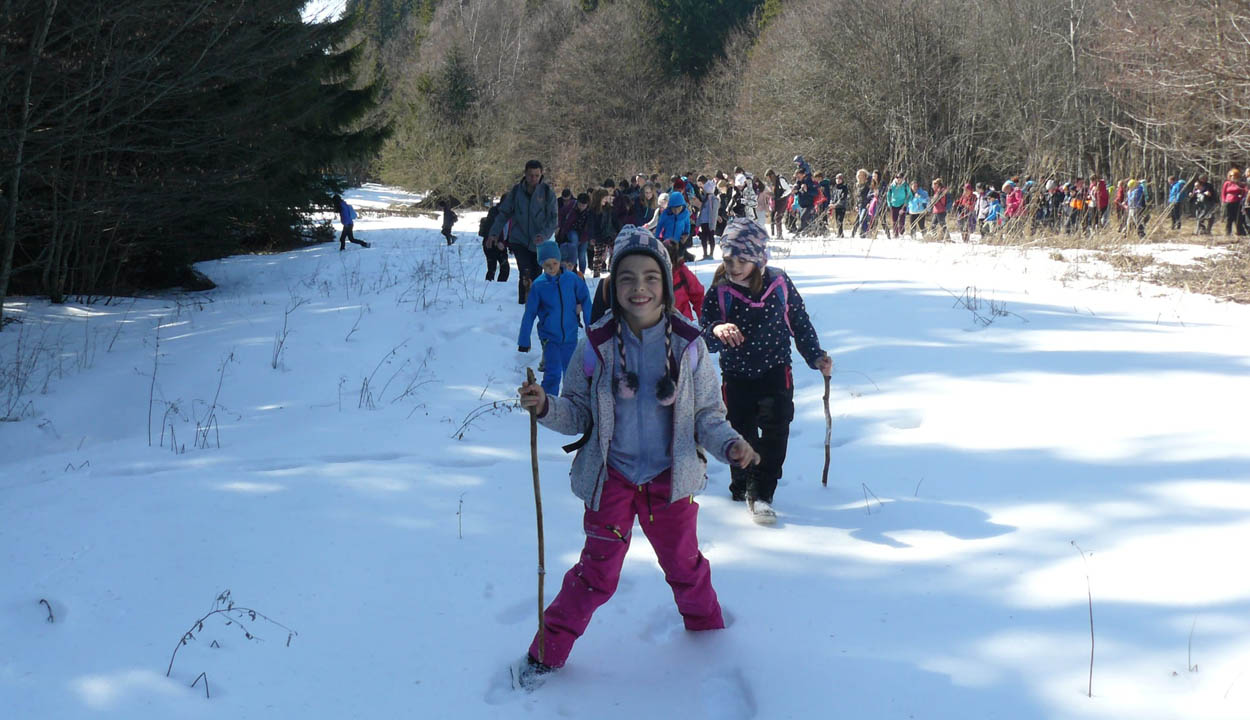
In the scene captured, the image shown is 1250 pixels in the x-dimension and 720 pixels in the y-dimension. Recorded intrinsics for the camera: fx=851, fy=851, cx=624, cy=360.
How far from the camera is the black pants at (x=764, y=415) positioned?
15.4ft

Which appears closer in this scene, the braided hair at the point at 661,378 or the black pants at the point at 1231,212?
the braided hair at the point at 661,378

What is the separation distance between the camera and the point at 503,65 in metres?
56.6

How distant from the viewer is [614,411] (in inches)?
124

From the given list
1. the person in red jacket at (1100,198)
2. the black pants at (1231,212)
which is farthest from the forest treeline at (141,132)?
the black pants at (1231,212)

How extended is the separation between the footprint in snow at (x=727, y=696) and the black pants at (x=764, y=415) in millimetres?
1639

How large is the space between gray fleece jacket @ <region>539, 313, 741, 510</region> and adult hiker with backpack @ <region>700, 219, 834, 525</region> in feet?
4.46

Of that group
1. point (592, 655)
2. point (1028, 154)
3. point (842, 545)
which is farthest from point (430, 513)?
point (1028, 154)

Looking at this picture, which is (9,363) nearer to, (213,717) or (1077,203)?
(213,717)

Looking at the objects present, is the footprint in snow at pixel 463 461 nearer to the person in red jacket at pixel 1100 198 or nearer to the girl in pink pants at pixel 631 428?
the girl in pink pants at pixel 631 428

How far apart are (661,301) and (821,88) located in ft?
105

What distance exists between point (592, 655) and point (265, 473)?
274 cm

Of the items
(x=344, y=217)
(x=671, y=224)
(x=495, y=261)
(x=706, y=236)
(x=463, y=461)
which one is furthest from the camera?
(x=344, y=217)

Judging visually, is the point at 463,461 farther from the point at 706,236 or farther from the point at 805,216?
the point at 805,216

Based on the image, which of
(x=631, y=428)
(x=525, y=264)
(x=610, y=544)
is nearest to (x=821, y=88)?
(x=525, y=264)
